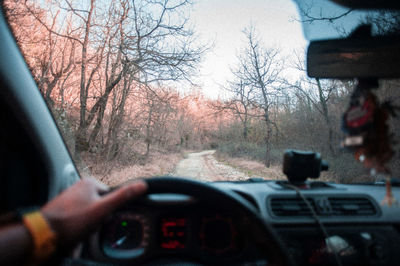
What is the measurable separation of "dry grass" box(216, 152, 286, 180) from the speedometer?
154 centimetres

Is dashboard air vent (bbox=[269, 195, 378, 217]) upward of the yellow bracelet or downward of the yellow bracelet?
downward

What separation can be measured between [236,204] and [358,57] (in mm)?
1224

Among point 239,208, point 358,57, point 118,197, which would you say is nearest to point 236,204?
point 239,208

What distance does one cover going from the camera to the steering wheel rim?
1164 millimetres

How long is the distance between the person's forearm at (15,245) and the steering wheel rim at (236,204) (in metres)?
0.53

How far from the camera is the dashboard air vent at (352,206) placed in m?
2.08

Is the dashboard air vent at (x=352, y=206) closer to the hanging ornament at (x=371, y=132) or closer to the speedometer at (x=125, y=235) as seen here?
the hanging ornament at (x=371, y=132)

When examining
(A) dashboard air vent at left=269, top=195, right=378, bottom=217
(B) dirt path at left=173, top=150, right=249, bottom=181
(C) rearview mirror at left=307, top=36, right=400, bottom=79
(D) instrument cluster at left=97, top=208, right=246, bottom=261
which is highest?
(C) rearview mirror at left=307, top=36, right=400, bottom=79

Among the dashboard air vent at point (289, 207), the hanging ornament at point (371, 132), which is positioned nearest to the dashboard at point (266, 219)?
the dashboard air vent at point (289, 207)

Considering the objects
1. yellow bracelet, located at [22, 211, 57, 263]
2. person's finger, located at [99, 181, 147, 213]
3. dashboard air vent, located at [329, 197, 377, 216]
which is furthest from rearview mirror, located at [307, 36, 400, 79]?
yellow bracelet, located at [22, 211, 57, 263]

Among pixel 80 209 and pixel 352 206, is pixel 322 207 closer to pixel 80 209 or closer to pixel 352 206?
pixel 352 206

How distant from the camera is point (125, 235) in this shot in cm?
183

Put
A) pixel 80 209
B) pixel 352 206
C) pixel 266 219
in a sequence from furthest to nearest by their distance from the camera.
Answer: pixel 352 206, pixel 266 219, pixel 80 209

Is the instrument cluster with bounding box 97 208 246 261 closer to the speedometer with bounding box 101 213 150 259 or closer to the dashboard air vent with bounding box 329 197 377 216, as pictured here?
the speedometer with bounding box 101 213 150 259
